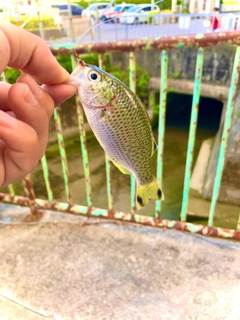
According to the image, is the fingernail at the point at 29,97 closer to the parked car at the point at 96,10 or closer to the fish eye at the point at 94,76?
the fish eye at the point at 94,76

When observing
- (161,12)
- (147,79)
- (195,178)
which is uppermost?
(161,12)

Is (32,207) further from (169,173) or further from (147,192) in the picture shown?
(169,173)

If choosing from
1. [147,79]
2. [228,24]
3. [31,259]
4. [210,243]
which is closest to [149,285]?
[210,243]

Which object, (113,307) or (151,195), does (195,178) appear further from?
(151,195)

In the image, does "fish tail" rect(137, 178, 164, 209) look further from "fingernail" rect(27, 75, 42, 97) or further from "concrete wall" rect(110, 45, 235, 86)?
"concrete wall" rect(110, 45, 235, 86)

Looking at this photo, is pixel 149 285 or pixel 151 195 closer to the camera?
pixel 151 195

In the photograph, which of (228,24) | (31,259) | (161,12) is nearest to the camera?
(161,12)

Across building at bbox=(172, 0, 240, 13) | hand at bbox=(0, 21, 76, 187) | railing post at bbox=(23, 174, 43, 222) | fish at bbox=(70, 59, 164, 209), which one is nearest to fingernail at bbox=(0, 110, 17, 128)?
hand at bbox=(0, 21, 76, 187)
